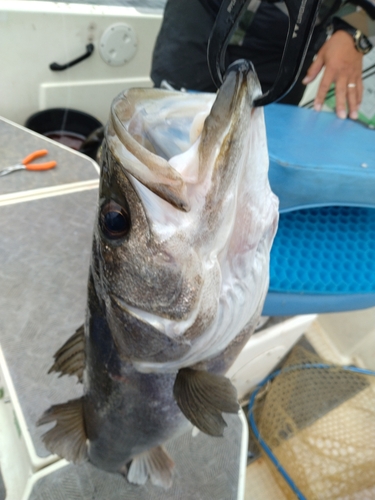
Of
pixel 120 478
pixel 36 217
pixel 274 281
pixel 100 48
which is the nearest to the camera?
pixel 274 281

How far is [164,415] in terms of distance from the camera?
65 cm

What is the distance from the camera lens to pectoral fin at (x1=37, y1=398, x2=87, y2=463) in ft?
2.28

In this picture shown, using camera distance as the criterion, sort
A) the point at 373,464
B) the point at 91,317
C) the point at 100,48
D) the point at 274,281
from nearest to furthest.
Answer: the point at 91,317 → the point at 274,281 → the point at 373,464 → the point at 100,48

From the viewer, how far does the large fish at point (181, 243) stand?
0.38 m

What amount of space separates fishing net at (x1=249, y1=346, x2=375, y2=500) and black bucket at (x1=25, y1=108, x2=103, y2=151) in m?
1.45

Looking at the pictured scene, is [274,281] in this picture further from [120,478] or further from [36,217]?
[36,217]

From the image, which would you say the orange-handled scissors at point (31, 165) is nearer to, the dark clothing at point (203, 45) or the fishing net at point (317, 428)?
the dark clothing at point (203, 45)

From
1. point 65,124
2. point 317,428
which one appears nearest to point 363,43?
point 317,428

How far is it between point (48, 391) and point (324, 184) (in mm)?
741

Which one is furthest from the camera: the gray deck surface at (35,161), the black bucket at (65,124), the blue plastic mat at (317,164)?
the black bucket at (65,124)

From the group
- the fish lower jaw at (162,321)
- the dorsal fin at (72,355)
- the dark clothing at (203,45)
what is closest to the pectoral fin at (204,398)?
the fish lower jaw at (162,321)

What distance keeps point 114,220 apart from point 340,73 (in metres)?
0.81

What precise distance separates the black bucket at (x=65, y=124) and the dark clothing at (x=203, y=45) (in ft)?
2.12

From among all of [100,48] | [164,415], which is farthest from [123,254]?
[100,48]
